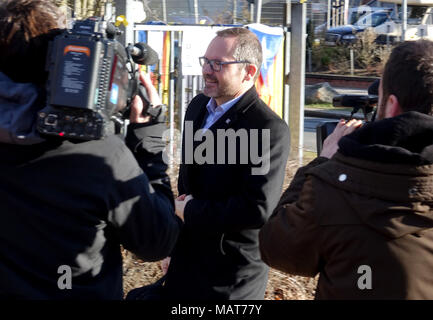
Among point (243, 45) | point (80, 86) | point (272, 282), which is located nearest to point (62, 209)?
point (80, 86)

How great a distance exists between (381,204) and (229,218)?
838 mm

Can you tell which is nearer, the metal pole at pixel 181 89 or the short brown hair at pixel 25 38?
the short brown hair at pixel 25 38

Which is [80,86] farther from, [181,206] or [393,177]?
[181,206]

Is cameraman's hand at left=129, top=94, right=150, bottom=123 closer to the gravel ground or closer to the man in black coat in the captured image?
the man in black coat

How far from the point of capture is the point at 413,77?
1960mm

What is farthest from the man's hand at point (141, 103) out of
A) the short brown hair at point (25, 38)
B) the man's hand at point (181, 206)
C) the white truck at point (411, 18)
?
the white truck at point (411, 18)

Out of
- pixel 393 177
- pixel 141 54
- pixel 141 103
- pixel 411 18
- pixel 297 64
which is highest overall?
pixel 411 18

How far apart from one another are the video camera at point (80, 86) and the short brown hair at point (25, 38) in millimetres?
85

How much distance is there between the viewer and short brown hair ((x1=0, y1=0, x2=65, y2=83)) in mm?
1852

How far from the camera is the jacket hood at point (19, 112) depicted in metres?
1.77

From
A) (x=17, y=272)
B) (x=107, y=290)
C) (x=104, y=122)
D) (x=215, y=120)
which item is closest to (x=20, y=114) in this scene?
(x=104, y=122)

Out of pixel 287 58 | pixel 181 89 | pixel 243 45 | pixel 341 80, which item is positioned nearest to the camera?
pixel 243 45

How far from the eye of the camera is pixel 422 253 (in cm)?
191

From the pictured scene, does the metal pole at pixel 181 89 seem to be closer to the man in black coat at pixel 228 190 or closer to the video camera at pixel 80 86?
the man in black coat at pixel 228 190
